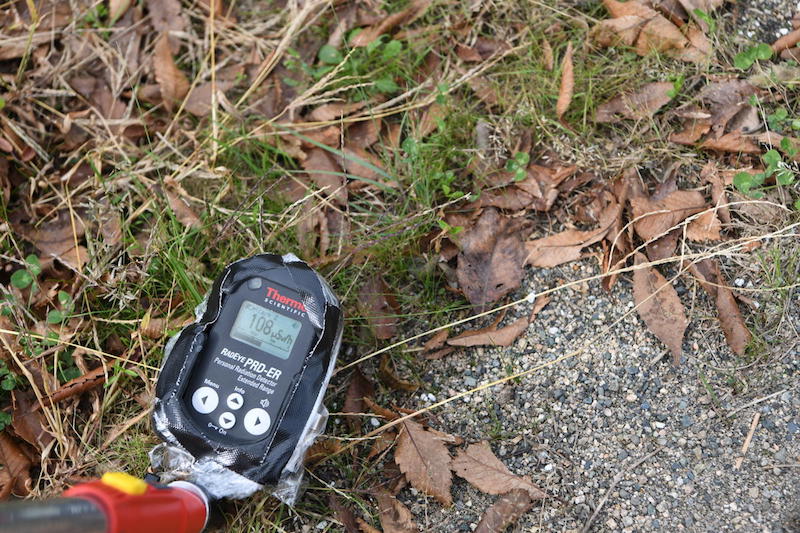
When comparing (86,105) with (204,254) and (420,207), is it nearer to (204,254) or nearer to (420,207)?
(204,254)

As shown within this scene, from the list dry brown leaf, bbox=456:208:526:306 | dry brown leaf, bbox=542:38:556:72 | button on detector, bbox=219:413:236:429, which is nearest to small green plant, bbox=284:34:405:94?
dry brown leaf, bbox=542:38:556:72

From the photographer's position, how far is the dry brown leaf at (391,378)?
8.24 ft

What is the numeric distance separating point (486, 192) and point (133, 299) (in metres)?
1.28

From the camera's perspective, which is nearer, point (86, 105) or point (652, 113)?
point (652, 113)

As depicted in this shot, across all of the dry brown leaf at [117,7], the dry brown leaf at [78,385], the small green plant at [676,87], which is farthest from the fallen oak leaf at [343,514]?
the dry brown leaf at [117,7]

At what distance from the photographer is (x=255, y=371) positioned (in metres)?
2.28

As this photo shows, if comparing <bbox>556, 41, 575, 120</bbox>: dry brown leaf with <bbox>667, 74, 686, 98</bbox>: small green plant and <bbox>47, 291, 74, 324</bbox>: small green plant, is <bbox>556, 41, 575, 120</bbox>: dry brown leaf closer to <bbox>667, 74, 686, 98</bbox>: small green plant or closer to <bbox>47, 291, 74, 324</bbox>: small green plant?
<bbox>667, 74, 686, 98</bbox>: small green plant

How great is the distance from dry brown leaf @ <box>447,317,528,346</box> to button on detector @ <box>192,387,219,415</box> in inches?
30.5

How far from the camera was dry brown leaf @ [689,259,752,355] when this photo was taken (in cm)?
240

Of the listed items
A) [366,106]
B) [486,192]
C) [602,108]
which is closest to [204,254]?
[366,106]

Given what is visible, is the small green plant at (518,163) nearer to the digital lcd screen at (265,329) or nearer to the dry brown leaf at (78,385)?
the digital lcd screen at (265,329)

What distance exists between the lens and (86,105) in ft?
10.2

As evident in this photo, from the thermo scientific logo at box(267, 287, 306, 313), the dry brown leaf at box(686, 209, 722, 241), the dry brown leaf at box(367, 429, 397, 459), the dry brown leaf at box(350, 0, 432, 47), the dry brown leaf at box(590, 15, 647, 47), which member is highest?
the dry brown leaf at box(350, 0, 432, 47)

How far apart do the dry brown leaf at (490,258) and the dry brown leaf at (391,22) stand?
0.86 metres
